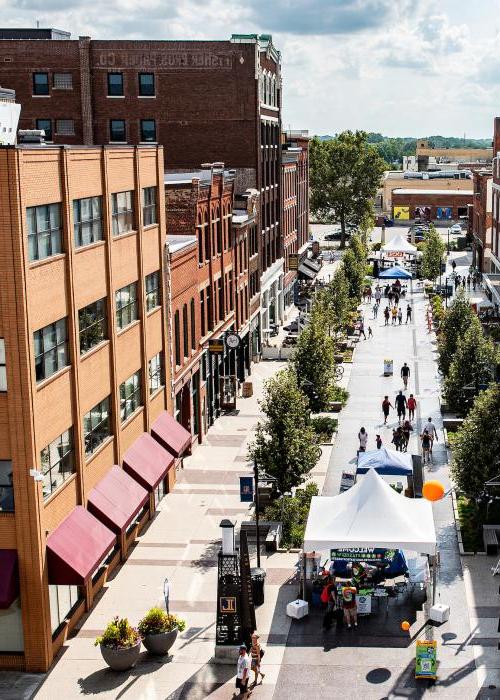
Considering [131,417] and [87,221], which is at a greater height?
[87,221]

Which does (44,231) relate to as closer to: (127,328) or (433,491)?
(127,328)

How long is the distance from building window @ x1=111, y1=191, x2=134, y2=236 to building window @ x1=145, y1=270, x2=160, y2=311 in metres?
2.92

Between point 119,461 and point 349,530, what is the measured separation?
8.10 meters

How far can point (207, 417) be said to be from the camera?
4747 cm

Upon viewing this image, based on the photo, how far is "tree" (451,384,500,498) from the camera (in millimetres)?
31422

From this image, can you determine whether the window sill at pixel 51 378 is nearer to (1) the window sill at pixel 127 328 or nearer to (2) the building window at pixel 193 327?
(1) the window sill at pixel 127 328

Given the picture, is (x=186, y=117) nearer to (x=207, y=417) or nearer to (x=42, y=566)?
(x=207, y=417)

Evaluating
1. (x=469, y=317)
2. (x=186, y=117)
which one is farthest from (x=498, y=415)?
(x=186, y=117)

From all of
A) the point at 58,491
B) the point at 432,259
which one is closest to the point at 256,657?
the point at 58,491

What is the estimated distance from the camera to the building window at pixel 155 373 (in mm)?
35844

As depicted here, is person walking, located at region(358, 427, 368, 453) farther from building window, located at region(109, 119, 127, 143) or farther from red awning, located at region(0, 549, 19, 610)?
building window, located at region(109, 119, 127, 143)

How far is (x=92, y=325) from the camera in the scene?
28.5m

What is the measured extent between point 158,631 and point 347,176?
390 feet

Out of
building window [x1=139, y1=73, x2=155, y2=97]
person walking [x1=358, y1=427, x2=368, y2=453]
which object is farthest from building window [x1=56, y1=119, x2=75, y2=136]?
person walking [x1=358, y1=427, x2=368, y2=453]
